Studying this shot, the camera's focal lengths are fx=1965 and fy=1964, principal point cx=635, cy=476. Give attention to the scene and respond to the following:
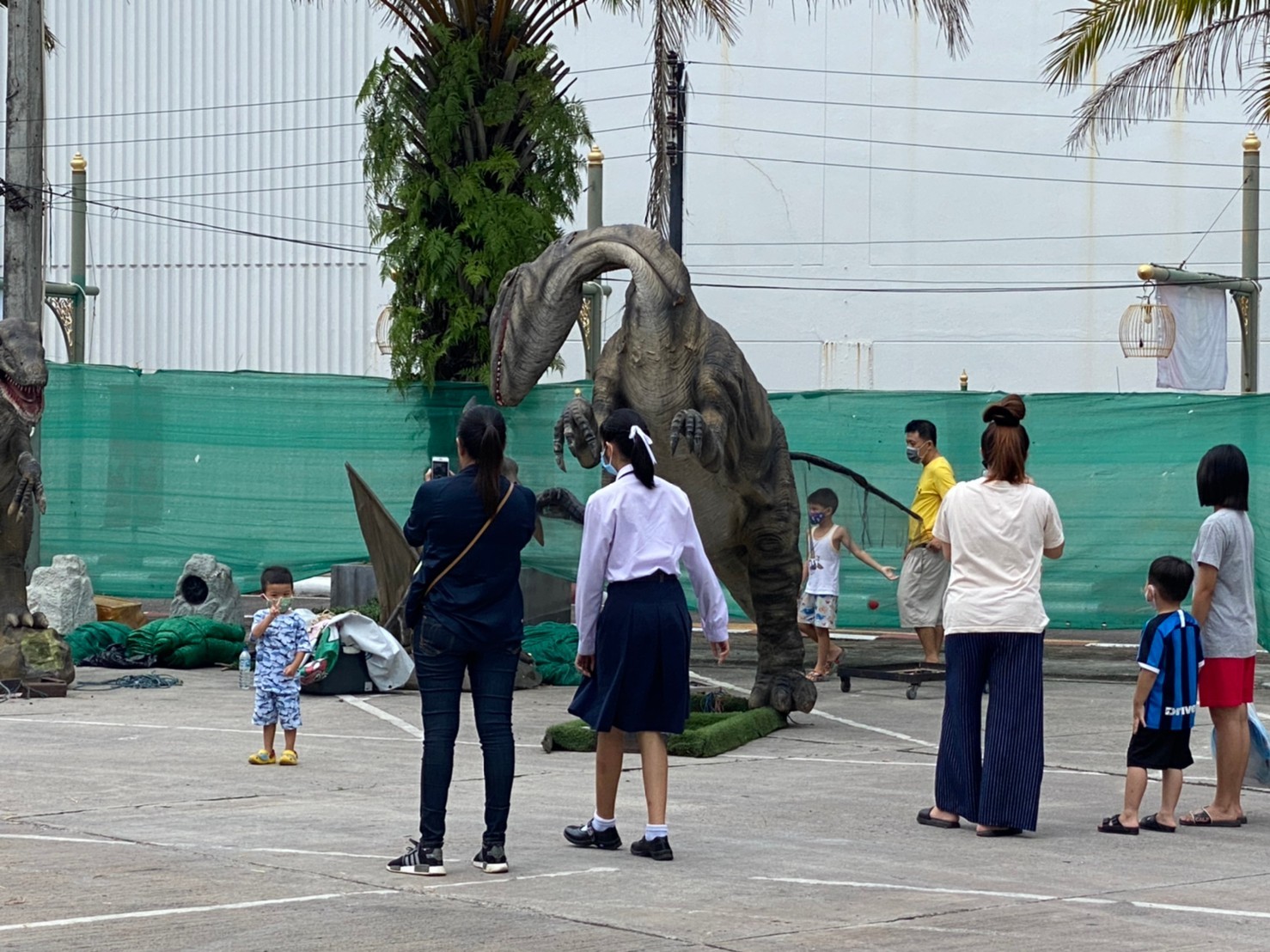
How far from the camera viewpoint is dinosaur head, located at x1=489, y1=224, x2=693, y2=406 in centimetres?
1173

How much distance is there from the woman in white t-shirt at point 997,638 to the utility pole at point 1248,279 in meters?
13.8

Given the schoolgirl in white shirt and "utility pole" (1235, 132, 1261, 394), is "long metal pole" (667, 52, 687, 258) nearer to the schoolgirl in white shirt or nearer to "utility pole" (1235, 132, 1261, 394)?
"utility pole" (1235, 132, 1261, 394)

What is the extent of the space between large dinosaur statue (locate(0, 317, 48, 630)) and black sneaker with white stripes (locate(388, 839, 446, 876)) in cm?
679

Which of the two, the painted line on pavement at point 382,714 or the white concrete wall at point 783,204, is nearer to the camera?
the painted line on pavement at point 382,714

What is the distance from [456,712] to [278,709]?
10.5 feet

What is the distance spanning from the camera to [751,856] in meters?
7.98

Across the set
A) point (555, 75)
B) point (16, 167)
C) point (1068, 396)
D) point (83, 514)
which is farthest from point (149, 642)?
point (1068, 396)

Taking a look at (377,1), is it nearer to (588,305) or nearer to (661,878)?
(588,305)

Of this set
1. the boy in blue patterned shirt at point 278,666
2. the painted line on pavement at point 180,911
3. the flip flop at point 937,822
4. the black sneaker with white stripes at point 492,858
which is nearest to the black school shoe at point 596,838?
the black sneaker with white stripes at point 492,858

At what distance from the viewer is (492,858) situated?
24.9ft

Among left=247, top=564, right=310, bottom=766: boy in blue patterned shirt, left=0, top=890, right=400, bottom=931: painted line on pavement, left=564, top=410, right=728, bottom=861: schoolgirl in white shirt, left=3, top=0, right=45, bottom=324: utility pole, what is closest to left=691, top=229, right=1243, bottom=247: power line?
left=3, top=0, right=45, bottom=324: utility pole

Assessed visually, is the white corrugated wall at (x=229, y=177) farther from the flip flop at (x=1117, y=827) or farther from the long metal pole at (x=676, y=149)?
the flip flop at (x=1117, y=827)

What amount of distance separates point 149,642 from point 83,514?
2924mm

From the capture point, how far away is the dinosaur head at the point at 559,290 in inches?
462
